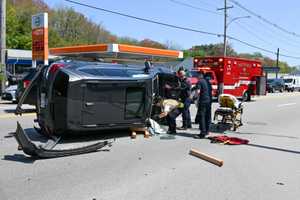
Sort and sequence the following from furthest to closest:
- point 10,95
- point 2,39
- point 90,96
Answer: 1. point 2,39
2. point 10,95
3. point 90,96

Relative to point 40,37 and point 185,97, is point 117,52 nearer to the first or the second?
point 40,37

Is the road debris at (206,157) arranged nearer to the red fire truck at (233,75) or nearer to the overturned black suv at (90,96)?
the overturned black suv at (90,96)

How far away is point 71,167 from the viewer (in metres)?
7.64

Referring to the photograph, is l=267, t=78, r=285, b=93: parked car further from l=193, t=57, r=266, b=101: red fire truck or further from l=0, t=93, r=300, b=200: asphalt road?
l=0, t=93, r=300, b=200: asphalt road

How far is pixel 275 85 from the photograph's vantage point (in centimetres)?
5534

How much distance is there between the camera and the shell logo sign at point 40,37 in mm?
24734

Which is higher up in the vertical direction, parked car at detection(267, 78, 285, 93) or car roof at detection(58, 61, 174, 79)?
car roof at detection(58, 61, 174, 79)

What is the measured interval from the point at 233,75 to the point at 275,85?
28777mm

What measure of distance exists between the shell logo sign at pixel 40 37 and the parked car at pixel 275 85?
3473cm

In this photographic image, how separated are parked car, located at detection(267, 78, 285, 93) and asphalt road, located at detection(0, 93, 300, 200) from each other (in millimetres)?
44418

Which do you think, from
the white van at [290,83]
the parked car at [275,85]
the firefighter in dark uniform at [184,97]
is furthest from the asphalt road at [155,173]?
the white van at [290,83]

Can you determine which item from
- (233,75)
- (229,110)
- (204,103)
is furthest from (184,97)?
(233,75)

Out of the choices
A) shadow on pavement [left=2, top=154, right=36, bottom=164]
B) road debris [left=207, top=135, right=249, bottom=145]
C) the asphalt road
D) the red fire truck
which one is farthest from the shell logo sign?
shadow on pavement [left=2, top=154, right=36, bottom=164]

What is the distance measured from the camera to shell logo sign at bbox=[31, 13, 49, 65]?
24.7 metres
